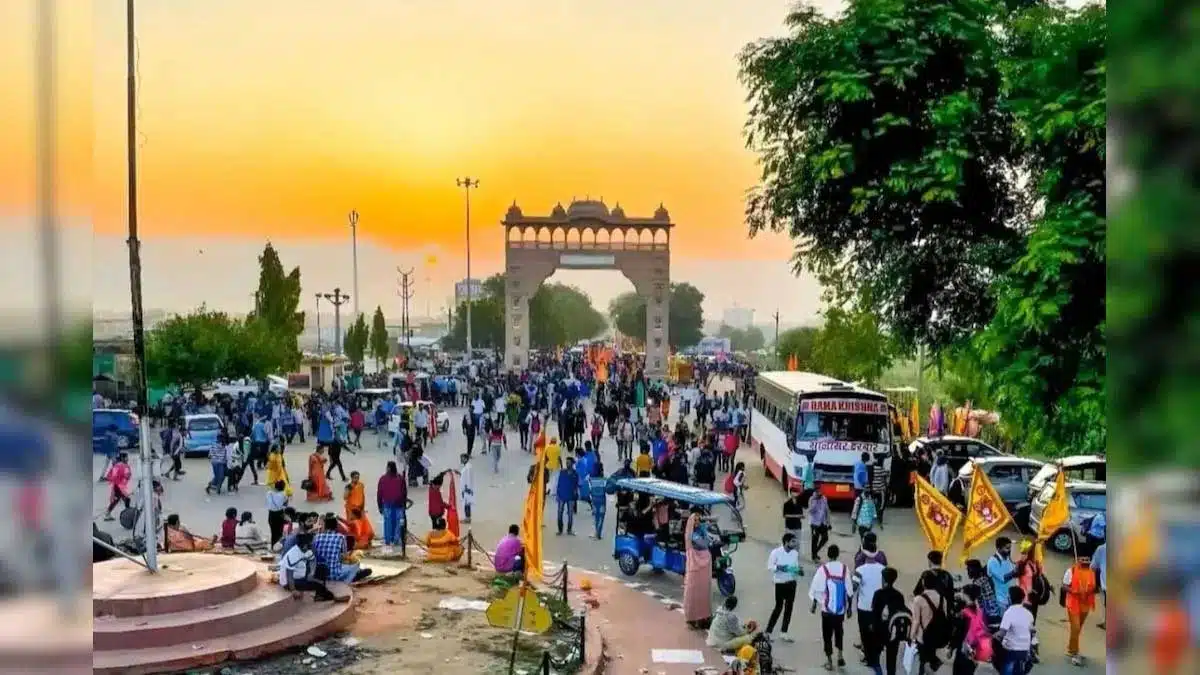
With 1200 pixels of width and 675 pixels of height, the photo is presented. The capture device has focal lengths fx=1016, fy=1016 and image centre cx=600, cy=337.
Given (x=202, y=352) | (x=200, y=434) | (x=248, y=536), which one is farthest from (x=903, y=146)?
(x=202, y=352)

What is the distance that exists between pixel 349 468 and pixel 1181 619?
22921mm

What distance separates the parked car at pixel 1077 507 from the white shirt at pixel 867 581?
20.4 feet

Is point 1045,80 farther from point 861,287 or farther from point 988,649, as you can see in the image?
point 861,287

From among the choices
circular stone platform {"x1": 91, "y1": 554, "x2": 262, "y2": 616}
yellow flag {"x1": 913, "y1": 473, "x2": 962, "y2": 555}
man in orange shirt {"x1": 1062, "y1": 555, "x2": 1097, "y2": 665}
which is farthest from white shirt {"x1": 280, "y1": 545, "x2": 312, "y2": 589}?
man in orange shirt {"x1": 1062, "y1": 555, "x2": 1097, "y2": 665}

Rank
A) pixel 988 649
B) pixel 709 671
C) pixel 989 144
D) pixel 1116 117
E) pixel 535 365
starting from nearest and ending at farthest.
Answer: pixel 1116 117, pixel 988 649, pixel 709 671, pixel 989 144, pixel 535 365

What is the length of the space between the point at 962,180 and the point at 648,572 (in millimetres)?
7027

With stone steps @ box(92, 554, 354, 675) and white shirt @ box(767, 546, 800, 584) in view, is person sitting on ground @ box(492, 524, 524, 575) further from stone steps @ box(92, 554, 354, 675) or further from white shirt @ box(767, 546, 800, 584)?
white shirt @ box(767, 546, 800, 584)

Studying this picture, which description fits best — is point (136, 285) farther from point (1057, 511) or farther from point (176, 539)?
point (1057, 511)

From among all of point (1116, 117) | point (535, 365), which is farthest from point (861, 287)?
point (535, 365)

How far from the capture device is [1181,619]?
1.88 meters

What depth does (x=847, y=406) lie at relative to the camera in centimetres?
1911

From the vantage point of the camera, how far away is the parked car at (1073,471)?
53.8 ft

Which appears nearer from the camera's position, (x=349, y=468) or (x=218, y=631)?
(x=218, y=631)

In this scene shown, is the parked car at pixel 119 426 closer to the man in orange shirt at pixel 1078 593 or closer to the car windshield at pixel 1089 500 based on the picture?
the car windshield at pixel 1089 500
